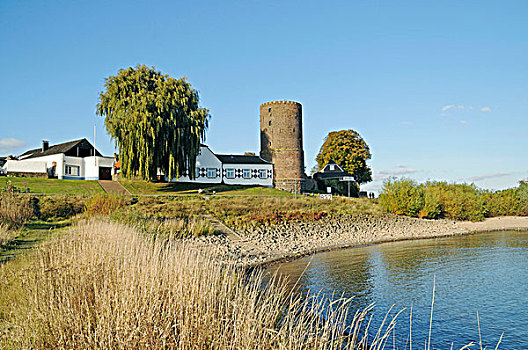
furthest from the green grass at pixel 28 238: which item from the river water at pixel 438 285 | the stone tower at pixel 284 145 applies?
the stone tower at pixel 284 145

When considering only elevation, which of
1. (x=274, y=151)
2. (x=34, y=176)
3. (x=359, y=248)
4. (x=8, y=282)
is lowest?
(x=359, y=248)

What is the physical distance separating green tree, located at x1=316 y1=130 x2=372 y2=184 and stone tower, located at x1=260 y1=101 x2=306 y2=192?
819cm

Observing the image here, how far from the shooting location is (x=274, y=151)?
165ft

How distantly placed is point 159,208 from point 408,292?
17580 mm

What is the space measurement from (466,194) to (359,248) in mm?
24672

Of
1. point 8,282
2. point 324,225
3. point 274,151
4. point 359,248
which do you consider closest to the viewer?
point 8,282

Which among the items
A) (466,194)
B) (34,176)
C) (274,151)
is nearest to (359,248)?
(466,194)

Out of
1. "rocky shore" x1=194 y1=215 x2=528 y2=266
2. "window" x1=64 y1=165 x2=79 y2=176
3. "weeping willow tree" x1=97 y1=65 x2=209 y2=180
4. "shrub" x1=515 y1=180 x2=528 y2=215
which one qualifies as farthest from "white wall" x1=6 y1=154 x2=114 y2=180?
"shrub" x1=515 y1=180 x2=528 y2=215

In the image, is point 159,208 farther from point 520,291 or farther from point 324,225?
point 520,291

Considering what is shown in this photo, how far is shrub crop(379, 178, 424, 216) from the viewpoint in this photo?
35.7 m

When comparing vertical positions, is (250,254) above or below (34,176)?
below

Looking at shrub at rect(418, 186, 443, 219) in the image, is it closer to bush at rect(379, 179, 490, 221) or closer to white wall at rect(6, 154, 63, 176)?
bush at rect(379, 179, 490, 221)

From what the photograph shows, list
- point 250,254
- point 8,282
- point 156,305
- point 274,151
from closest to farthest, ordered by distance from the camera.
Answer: point 156,305
point 8,282
point 250,254
point 274,151

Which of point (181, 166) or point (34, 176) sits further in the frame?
point (34, 176)
